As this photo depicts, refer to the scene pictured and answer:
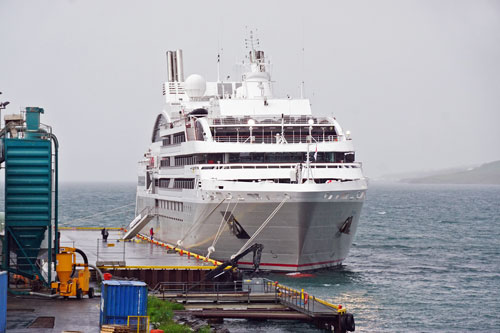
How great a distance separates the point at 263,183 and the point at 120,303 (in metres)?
17.9

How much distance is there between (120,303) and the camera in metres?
27.0

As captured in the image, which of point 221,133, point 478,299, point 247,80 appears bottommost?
point 478,299

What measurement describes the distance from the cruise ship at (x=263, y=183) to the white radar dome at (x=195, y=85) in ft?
24.1

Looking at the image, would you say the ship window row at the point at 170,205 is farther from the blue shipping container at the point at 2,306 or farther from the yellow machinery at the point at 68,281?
the blue shipping container at the point at 2,306

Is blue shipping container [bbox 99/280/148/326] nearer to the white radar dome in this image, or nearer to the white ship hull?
the white ship hull

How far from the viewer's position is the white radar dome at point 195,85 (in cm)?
6341

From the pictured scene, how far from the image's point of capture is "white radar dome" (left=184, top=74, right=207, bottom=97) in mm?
63406

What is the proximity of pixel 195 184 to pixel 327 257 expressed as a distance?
8.80 metres

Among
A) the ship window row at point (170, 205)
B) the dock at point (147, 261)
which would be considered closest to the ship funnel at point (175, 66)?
the ship window row at point (170, 205)

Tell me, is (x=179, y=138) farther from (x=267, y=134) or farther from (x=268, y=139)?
(x=268, y=139)

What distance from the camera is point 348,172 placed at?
156ft

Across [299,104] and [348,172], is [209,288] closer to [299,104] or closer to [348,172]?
[348,172]

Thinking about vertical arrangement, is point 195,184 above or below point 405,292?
above

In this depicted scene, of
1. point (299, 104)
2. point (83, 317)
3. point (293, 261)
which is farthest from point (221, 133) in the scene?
point (83, 317)
